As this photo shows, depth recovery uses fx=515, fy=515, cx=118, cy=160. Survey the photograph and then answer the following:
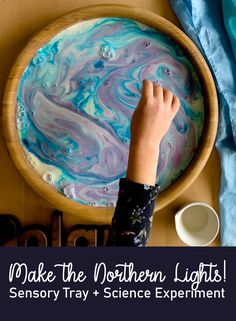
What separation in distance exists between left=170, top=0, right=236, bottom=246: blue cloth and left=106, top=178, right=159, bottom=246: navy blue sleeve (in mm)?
305

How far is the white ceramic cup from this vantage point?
1.00 metres

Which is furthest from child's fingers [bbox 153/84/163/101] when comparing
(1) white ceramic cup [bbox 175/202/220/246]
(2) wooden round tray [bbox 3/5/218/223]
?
(1) white ceramic cup [bbox 175/202/220/246]

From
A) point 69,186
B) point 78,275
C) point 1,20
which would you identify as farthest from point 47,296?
point 1,20

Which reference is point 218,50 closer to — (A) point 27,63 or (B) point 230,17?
(B) point 230,17

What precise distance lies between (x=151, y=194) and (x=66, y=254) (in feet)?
0.64

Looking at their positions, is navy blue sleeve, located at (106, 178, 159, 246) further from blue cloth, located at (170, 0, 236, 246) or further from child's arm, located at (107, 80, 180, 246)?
blue cloth, located at (170, 0, 236, 246)

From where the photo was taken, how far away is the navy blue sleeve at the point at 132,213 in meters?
0.73

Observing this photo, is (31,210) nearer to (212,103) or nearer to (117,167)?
(117,167)

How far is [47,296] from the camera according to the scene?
2.70 feet

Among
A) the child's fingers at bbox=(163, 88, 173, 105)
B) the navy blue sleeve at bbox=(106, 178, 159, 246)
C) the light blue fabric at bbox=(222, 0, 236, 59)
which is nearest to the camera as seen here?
the navy blue sleeve at bbox=(106, 178, 159, 246)

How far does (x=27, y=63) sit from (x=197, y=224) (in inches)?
17.6

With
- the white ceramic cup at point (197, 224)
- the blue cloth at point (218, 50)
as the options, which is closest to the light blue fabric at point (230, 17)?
the blue cloth at point (218, 50)

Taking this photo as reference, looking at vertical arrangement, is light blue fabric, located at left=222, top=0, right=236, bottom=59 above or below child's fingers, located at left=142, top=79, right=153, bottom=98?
above

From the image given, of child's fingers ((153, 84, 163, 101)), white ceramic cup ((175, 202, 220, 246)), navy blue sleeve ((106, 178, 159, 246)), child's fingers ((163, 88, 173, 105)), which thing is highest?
child's fingers ((153, 84, 163, 101))
